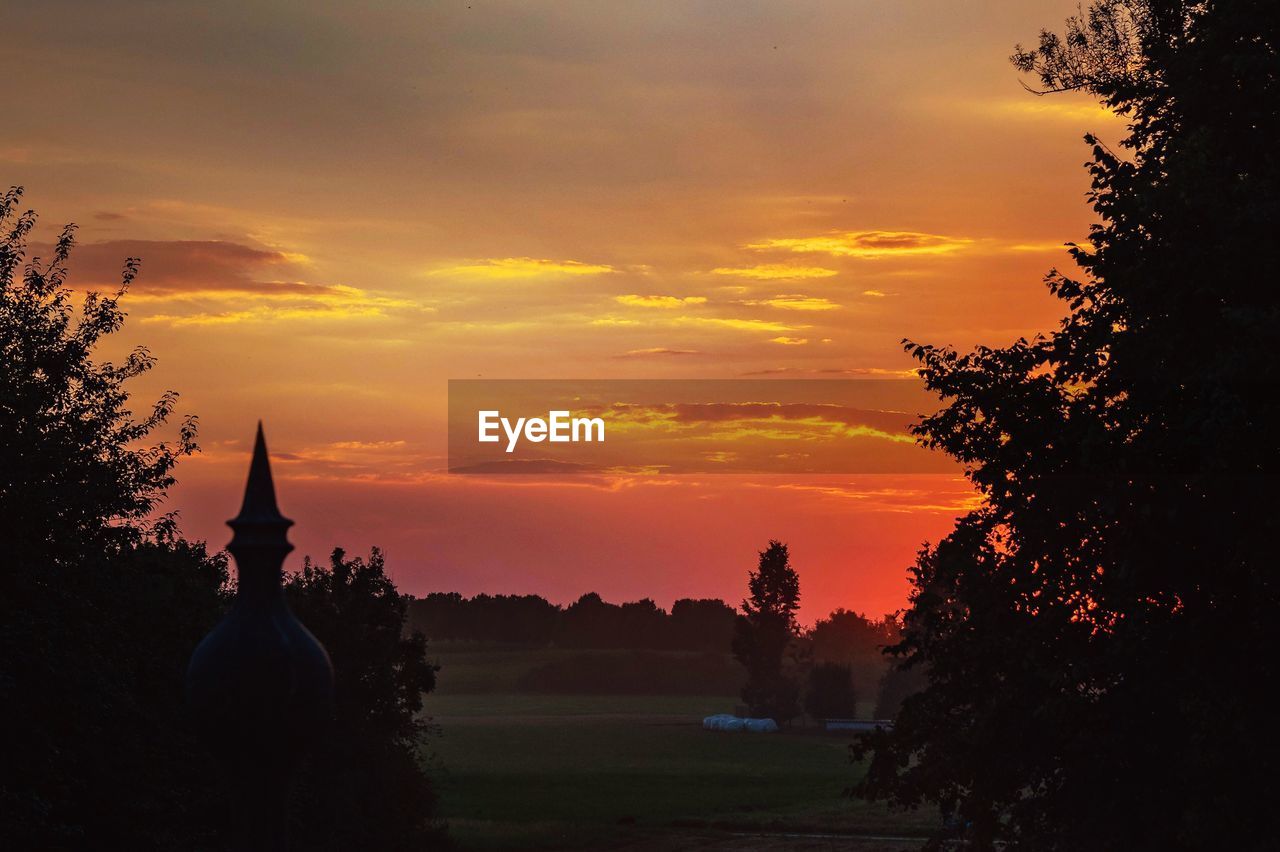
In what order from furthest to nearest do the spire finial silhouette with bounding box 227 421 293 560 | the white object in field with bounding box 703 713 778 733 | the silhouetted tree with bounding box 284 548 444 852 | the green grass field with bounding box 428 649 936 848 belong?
the white object in field with bounding box 703 713 778 733, the green grass field with bounding box 428 649 936 848, the silhouetted tree with bounding box 284 548 444 852, the spire finial silhouette with bounding box 227 421 293 560

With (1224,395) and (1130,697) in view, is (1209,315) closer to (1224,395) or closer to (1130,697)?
(1224,395)

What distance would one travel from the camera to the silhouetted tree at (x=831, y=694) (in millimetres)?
182500

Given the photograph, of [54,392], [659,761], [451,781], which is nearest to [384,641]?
[54,392]

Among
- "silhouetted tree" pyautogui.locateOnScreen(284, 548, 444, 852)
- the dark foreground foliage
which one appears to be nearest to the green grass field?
"silhouetted tree" pyautogui.locateOnScreen(284, 548, 444, 852)

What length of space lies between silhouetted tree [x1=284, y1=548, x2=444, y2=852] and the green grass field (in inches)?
109

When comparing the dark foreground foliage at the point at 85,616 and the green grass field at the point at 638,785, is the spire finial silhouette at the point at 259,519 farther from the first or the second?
the green grass field at the point at 638,785

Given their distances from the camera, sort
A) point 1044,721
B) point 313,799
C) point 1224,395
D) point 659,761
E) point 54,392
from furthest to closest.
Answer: point 659,761 < point 313,799 < point 54,392 < point 1044,721 < point 1224,395

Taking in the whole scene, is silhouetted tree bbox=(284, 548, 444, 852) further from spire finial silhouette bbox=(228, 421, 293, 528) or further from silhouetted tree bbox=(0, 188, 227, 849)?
spire finial silhouette bbox=(228, 421, 293, 528)

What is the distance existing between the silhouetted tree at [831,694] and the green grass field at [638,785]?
127 inches

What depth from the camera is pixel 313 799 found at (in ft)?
170

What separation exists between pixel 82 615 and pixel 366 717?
117 ft

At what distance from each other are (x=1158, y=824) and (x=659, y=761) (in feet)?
393

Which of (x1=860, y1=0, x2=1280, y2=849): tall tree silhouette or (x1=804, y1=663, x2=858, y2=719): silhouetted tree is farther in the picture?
(x1=804, y1=663, x2=858, y2=719): silhouetted tree

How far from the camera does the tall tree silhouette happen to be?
2286cm
